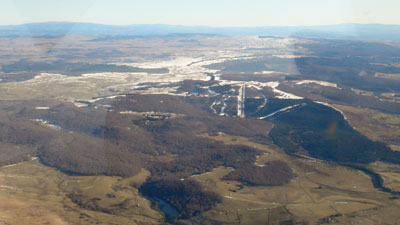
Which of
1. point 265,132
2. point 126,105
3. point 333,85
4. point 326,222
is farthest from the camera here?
point 333,85

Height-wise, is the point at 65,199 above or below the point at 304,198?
below

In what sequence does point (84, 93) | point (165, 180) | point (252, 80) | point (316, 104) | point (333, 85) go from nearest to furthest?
1. point (165, 180)
2. point (316, 104)
3. point (84, 93)
4. point (333, 85)
5. point (252, 80)

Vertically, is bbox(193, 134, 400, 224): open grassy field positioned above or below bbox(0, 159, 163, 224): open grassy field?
above

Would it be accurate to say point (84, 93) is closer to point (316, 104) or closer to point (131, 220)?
point (316, 104)

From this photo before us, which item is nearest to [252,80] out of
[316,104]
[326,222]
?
[316,104]

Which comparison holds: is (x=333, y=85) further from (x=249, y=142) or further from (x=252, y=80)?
(x=249, y=142)

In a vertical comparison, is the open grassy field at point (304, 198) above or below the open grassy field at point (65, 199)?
above

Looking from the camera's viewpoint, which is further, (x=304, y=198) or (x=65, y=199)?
(x=65, y=199)

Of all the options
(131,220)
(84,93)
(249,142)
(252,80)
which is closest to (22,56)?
(84,93)

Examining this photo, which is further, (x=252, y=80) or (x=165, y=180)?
(x=252, y=80)
